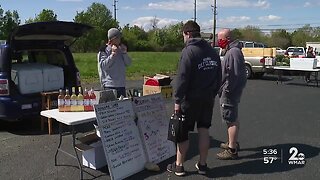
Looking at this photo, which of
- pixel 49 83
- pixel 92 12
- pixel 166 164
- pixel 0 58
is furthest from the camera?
pixel 92 12

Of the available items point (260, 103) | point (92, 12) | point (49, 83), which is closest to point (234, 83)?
point (49, 83)

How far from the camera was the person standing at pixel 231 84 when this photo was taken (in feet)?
16.8

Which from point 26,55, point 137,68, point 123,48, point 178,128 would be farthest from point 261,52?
point 178,128

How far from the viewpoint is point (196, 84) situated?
4434 millimetres

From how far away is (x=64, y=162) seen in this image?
5156 mm

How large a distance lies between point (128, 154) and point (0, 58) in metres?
3.32

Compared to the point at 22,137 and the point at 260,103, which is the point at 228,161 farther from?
the point at 260,103

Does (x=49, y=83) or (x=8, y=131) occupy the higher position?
(x=49, y=83)

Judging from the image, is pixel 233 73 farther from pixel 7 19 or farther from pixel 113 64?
pixel 7 19

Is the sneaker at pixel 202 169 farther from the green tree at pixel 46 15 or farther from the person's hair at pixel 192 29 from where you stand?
the green tree at pixel 46 15

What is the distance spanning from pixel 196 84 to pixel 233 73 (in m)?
0.91

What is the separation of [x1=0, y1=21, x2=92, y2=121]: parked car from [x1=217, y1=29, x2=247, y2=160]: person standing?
9.37 ft

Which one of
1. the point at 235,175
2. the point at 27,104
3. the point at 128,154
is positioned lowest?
the point at 235,175

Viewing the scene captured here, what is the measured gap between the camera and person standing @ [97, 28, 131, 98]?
5.36 metres
